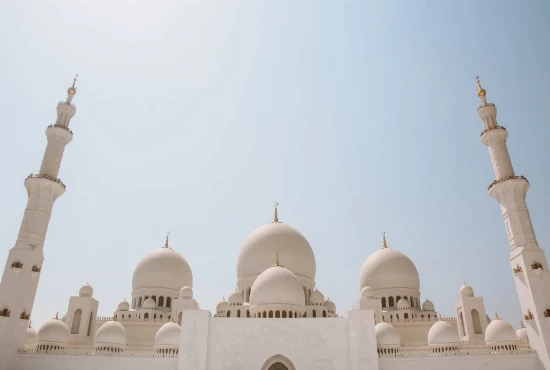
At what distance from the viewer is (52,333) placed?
22.2 m

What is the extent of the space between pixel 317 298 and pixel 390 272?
24.1ft

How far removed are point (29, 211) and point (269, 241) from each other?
15.1m

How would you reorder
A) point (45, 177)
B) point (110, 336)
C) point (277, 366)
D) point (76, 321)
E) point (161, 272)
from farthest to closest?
point (161, 272) < point (76, 321) < point (45, 177) < point (110, 336) < point (277, 366)

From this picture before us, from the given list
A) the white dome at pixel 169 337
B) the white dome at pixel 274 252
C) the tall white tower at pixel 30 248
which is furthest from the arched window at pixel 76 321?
the white dome at pixel 274 252

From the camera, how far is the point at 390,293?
29.5m

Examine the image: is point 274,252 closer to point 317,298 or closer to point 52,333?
point 317,298

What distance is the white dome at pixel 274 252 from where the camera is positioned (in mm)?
27125

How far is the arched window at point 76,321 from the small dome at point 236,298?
10387mm

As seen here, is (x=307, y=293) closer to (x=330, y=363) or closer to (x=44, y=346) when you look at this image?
(x=330, y=363)

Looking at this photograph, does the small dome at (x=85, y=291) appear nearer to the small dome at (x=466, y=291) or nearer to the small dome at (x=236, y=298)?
the small dome at (x=236, y=298)

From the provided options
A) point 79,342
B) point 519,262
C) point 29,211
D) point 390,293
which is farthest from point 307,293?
point 29,211

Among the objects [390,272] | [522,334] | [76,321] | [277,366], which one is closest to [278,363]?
[277,366]

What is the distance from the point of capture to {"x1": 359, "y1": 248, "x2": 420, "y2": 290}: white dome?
29.8m

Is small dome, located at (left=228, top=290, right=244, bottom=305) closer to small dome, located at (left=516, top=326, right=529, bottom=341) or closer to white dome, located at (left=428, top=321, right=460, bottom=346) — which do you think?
white dome, located at (left=428, top=321, right=460, bottom=346)
